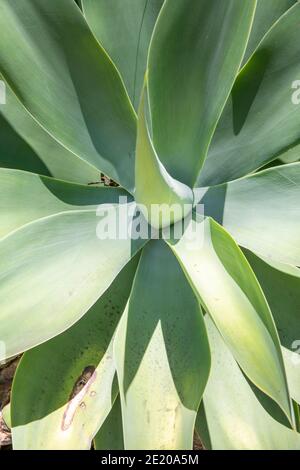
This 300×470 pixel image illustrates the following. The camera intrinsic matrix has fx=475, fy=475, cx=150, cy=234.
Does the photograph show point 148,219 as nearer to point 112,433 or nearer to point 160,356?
point 160,356

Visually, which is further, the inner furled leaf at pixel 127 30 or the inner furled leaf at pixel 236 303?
the inner furled leaf at pixel 127 30

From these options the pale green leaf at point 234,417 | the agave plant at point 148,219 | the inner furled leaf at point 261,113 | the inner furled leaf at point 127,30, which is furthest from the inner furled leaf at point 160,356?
the inner furled leaf at point 127,30

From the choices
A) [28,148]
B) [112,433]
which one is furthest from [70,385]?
[28,148]

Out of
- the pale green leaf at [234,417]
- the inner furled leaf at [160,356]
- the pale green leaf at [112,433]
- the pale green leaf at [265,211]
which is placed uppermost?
the pale green leaf at [265,211]

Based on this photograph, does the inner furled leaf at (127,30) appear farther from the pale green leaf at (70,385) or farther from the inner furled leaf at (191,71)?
the pale green leaf at (70,385)

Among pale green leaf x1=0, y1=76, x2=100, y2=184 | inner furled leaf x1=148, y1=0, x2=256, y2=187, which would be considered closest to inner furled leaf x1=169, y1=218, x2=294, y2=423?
inner furled leaf x1=148, y1=0, x2=256, y2=187

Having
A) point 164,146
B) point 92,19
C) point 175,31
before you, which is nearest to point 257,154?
point 164,146
